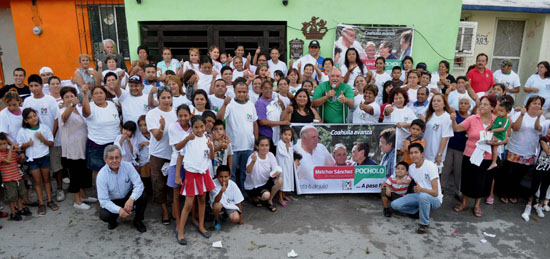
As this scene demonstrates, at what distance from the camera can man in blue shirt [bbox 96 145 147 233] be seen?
426 centimetres

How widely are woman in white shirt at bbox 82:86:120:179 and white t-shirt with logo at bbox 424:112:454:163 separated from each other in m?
4.41

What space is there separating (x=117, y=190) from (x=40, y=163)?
4.92ft

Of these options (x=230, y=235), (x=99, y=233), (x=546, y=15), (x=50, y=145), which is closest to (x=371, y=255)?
(x=230, y=235)

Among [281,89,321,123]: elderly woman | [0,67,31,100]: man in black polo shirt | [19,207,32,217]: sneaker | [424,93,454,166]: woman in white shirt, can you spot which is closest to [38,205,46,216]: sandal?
[19,207,32,217]: sneaker

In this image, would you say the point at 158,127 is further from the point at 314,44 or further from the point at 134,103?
the point at 314,44

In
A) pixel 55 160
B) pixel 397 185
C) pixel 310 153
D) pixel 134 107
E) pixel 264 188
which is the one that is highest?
pixel 134 107

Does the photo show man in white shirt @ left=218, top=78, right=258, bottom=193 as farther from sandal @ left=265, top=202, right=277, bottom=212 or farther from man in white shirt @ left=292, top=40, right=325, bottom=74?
man in white shirt @ left=292, top=40, right=325, bottom=74

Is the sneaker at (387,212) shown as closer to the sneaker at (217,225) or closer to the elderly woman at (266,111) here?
the elderly woman at (266,111)

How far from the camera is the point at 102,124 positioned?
4.93 metres

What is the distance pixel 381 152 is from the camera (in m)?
5.50

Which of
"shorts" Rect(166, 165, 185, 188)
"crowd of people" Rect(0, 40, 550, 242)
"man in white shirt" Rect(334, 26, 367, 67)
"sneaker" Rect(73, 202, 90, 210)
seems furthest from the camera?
"man in white shirt" Rect(334, 26, 367, 67)

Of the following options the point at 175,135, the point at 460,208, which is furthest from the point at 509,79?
the point at 175,135

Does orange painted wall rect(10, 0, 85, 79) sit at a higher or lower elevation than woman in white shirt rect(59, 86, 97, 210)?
higher

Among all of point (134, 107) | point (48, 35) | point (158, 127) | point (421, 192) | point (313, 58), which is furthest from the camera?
point (48, 35)
